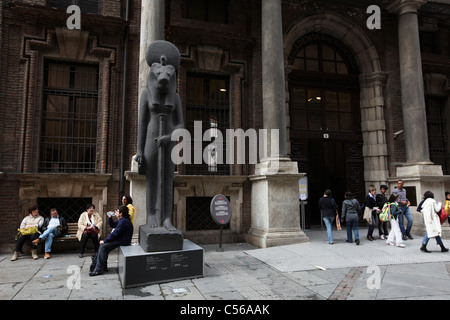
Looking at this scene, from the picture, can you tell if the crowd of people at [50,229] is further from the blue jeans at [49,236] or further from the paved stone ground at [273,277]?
the paved stone ground at [273,277]

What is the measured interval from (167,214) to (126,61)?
638 cm

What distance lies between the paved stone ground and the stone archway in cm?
461

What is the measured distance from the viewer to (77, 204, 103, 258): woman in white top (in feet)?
26.5

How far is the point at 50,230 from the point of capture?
812 cm

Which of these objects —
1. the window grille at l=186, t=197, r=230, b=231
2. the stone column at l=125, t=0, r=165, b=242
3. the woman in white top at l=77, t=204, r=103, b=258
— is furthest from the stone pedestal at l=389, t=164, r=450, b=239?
the woman in white top at l=77, t=204, r=103, b=258

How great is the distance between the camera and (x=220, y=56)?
1122cm

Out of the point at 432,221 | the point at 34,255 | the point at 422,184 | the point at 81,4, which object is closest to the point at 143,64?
the point at 81,4

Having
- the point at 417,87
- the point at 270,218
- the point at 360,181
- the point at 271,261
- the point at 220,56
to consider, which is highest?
the point at 220,56

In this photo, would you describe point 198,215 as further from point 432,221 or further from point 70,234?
point 432,221

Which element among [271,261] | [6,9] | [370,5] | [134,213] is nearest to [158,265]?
[271,261]

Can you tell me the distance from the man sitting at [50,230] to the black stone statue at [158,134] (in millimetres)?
3574

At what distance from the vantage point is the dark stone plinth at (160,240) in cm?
553

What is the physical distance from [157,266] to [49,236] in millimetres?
4362

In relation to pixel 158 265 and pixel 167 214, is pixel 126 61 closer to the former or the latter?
pixel 167 214
